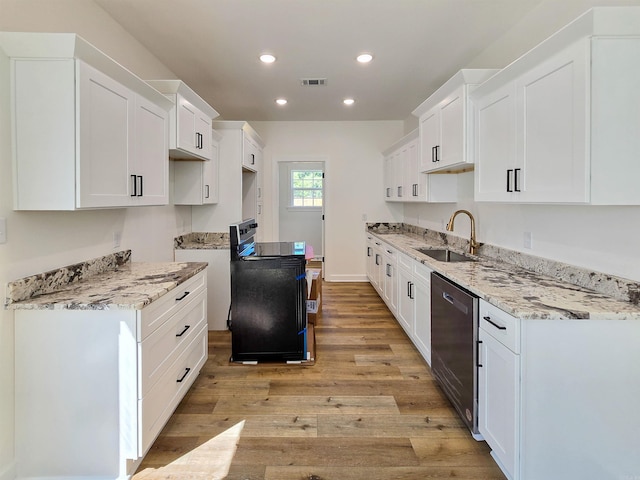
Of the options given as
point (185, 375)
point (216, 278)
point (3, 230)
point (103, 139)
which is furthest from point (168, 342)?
point (216, 278)

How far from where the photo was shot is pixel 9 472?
1.73m

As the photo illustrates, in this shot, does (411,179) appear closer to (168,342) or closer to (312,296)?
(312,296)

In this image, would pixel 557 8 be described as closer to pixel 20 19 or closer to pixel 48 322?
pixel 20 19

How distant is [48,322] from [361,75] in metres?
3.51

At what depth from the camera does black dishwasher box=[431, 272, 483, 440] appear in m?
2.01

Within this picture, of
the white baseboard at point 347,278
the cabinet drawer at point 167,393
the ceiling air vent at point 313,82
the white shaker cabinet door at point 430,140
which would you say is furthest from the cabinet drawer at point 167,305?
the white baseboard at point 347,278

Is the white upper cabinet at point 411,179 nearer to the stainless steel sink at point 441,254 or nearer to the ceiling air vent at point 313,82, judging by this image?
the stainless steel sink at point 441,254

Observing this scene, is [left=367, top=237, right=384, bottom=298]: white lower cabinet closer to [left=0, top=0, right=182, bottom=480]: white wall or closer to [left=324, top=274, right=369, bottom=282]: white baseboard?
[left=324, top=274, right=369, bottom=282]: white baseboard

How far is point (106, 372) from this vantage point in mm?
1776

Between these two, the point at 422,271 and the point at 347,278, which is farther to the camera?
the point at 347,278

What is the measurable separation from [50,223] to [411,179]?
12.1 feet

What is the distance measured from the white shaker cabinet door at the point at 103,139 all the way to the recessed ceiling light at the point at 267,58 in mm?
1465

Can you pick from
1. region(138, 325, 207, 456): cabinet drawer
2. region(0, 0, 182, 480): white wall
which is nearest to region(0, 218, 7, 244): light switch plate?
region(0, 0, 182, 480): white wall

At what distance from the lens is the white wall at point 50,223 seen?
1723mm
